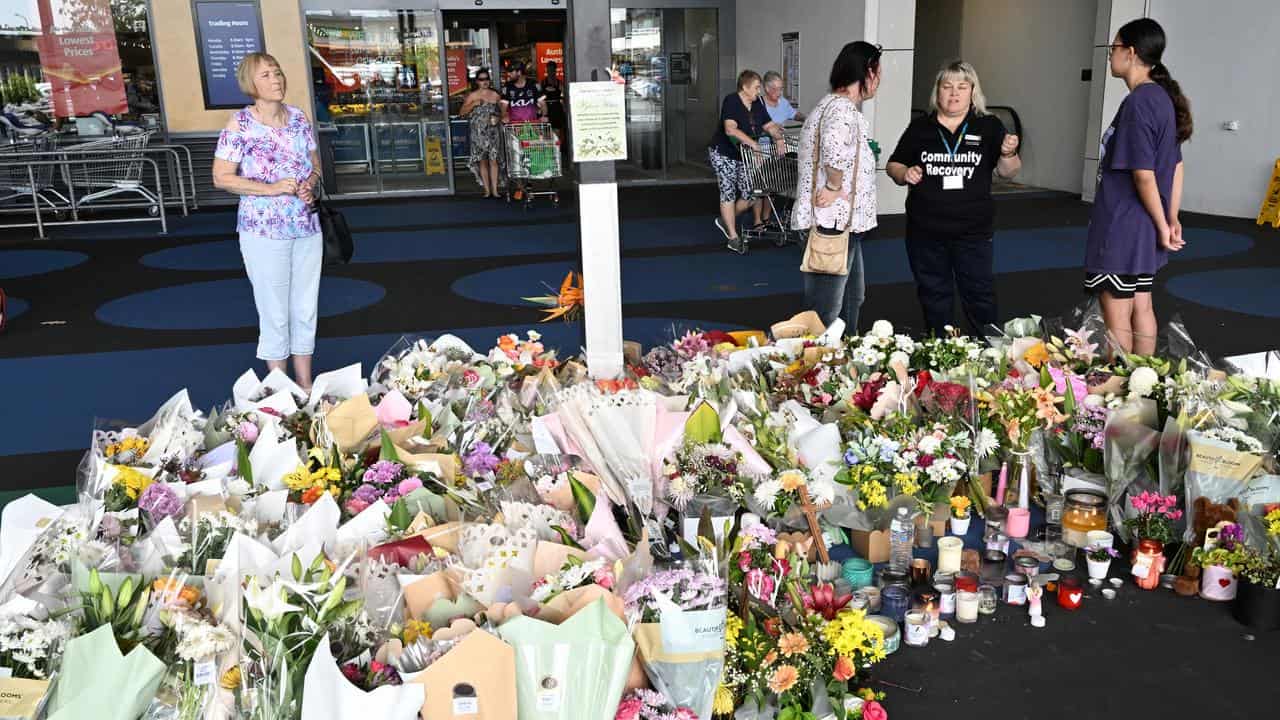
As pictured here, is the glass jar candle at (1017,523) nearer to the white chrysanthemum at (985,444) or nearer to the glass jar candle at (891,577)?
the white chrysanthemum at (985,444)

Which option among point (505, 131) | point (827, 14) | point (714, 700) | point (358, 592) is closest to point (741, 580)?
point (714, 700)

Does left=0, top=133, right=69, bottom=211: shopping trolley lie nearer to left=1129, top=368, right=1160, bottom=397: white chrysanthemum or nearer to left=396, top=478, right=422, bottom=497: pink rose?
left=396, top=478, right=422, bottom=497: pink rose

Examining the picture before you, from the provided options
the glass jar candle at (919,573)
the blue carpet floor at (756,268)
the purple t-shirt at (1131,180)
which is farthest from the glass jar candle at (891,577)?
the blue carpet floor at (756,268)

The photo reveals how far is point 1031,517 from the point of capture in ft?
9.62

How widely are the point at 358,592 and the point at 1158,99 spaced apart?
3747mm

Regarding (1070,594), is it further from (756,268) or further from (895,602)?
(756,268)

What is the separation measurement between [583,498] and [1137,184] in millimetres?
3152

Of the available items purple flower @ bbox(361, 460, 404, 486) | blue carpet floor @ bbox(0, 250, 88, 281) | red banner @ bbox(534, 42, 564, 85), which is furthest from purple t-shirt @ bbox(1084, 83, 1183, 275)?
red banner @ bbox(534, 42, 564, 85)

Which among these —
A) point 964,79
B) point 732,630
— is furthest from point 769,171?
point 732,630

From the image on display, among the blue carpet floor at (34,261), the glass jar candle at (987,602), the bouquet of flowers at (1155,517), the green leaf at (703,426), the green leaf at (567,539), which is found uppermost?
the green leaf at (703,426)

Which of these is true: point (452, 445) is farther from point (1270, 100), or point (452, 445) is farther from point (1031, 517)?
point (1270, 100)

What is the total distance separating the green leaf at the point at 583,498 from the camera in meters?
2.39

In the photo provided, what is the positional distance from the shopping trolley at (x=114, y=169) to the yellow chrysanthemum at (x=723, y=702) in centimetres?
1111

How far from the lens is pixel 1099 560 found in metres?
2.60
